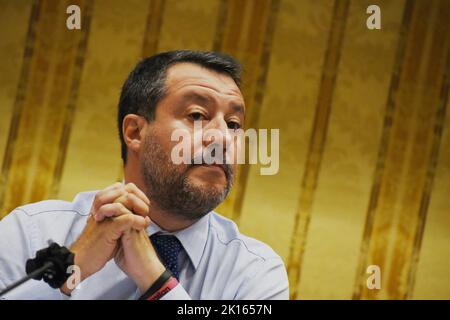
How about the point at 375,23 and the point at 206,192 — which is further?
the point at 375,23

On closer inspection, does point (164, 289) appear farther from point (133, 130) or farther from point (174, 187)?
point (133, 130)

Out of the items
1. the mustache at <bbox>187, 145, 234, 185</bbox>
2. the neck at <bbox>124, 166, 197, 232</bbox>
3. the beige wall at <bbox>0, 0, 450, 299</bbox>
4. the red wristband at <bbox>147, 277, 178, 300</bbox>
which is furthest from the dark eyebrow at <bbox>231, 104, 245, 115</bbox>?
the beige wall at <bbox>0, 0, 450, 299</bbox>

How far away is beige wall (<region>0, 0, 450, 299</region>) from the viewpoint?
248 cm

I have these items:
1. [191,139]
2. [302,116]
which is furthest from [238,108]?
[302,116]

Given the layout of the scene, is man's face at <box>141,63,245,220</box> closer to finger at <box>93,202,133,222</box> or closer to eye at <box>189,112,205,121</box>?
eye at <box>189,112,205,121</box>

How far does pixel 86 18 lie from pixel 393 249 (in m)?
2.06

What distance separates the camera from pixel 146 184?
1.22m

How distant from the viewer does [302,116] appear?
103 inches

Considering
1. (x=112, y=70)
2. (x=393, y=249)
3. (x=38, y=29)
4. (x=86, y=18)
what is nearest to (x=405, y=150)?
(x=393, y=249)

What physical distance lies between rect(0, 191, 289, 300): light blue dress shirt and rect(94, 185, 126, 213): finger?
8.2 inches

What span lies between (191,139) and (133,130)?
0.76 ft

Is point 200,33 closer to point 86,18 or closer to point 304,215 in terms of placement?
point 86,18

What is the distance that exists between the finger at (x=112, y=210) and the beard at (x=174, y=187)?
0.16 metres

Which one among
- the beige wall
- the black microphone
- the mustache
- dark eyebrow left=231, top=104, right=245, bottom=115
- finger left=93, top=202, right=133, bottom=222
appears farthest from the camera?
the beige wall
